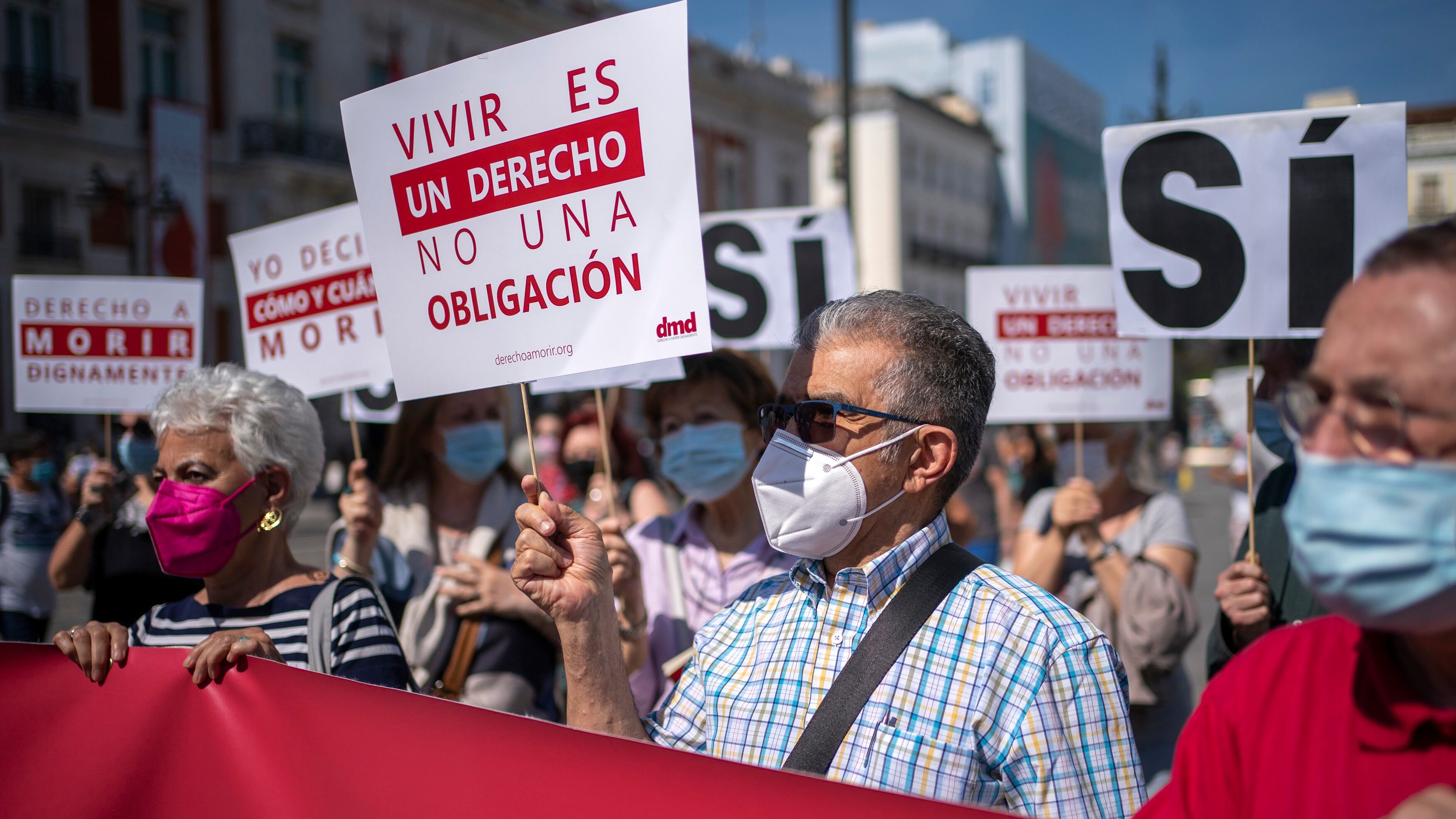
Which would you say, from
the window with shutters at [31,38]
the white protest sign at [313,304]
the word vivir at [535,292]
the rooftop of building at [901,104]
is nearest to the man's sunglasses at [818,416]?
the word vivir at [535,292]

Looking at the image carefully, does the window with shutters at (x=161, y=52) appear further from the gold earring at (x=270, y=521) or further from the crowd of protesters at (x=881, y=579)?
the gold earring at (x=270, y=521)

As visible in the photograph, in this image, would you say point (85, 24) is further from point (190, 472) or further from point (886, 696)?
point (886, 696)

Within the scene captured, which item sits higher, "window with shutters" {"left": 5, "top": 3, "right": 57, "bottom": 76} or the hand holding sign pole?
"window with shutters" {"left": 5, "top": 3, "right": 57, "bottom": 76}

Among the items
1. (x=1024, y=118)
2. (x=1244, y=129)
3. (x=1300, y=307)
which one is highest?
(x=1024, y=118)

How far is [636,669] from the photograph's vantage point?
3172 millimetres

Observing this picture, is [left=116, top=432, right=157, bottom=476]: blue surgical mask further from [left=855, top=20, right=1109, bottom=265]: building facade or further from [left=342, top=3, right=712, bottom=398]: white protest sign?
[left=855, top=20, right=1109, bottom=265]: building facade

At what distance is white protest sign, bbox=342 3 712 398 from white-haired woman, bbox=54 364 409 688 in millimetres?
547

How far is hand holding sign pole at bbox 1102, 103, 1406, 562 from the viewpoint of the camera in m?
3.03

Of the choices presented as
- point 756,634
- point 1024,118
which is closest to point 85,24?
point 756,634

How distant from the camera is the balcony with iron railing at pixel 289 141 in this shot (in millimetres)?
24984

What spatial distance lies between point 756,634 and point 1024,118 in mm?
66944

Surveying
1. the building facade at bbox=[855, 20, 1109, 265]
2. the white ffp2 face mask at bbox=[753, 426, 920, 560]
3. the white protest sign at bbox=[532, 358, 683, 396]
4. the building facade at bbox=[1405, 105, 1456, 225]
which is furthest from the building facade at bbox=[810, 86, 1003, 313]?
the white ffp2 face mask at bbox=[753, 426, 920, 560]

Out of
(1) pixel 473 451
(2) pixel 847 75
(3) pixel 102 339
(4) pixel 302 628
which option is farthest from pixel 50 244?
(4) pixel 302 628

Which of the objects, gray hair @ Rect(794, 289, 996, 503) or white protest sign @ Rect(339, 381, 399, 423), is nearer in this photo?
gray hair @ Rect(794, 289, 996, 503)
